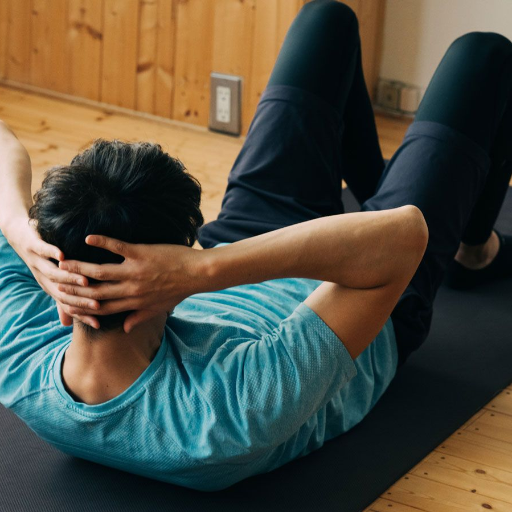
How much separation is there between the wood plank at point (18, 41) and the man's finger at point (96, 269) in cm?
272

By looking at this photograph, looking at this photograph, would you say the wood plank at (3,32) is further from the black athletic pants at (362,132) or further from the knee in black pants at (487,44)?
the knee in black pants at (487,44)

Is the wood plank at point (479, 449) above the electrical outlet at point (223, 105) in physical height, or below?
below

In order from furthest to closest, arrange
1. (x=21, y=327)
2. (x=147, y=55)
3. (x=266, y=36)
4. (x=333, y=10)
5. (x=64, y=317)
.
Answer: (x=147, y=55)
(x=266, y=36)
(x=333, y=10)
(x=21, y=327)
(x=64, y=317)

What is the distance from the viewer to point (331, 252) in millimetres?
1097

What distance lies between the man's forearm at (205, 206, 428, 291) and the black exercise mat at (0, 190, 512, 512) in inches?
15.9

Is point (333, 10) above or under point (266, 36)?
above

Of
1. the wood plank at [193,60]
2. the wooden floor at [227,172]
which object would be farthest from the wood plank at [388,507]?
the wood plank at [193,60]

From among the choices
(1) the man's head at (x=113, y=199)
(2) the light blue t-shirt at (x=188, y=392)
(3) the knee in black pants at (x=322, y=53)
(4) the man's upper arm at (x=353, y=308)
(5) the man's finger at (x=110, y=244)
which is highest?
(3) the knee in black pants at (x=322, y=53)

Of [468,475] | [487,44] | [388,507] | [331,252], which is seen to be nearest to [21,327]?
[331,252]

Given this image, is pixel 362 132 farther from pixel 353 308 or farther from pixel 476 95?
pixel 353 308

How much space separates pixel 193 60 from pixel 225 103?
0.19m

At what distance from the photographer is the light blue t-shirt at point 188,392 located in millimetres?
1116

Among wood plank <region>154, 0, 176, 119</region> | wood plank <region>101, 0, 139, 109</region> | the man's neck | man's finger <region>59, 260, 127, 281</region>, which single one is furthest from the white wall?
man's finger <region>59, 260, 127, 281</region>

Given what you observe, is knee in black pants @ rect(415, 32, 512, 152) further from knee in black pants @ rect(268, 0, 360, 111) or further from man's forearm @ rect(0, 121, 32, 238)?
man's forearm @ rect(0, 121, 32, 238)
